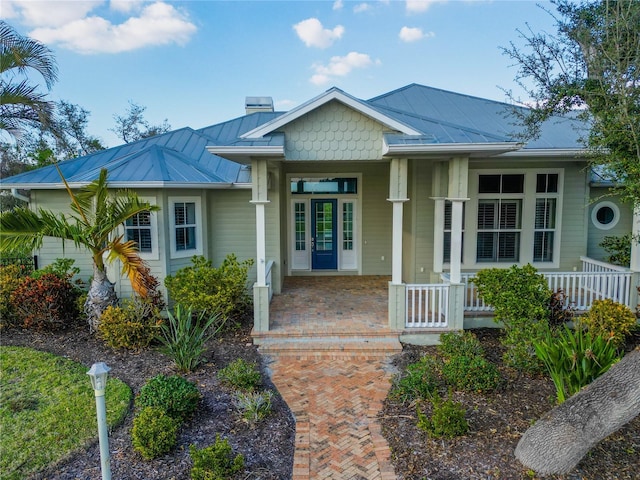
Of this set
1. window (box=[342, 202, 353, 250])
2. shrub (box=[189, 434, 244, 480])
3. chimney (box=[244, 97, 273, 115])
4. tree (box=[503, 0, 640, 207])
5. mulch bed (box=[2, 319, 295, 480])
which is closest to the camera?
shrub (box=[189, 434, 244, 480])

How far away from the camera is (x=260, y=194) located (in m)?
7.39

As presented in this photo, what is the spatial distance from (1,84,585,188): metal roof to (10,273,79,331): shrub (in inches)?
87.4

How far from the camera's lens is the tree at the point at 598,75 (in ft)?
14.7

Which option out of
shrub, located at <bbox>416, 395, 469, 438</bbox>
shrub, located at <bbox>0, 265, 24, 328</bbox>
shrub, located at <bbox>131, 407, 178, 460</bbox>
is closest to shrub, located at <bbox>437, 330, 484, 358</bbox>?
shrub, located at <bbox>416, 395, 469, 438</bbox>

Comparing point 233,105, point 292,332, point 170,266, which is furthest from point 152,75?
point 292,332

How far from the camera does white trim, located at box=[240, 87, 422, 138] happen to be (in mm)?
7082

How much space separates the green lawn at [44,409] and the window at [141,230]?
2.98m

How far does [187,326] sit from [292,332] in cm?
198

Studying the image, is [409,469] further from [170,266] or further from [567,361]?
[170,266]

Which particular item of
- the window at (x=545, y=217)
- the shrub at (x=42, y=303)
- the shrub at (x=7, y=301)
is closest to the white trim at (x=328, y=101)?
the window at (x=545, y=217)

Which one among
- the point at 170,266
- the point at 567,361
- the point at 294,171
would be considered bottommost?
the point at 567,361

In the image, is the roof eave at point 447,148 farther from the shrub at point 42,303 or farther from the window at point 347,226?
the shrub at point 42,303

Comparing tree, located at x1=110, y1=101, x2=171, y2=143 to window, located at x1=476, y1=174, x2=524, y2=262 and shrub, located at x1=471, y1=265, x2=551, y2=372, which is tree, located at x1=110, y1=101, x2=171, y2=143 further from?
shrub, located at x1=471, y1=265, x2=551, y2=372

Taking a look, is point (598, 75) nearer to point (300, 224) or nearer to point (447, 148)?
point (447, 148)
